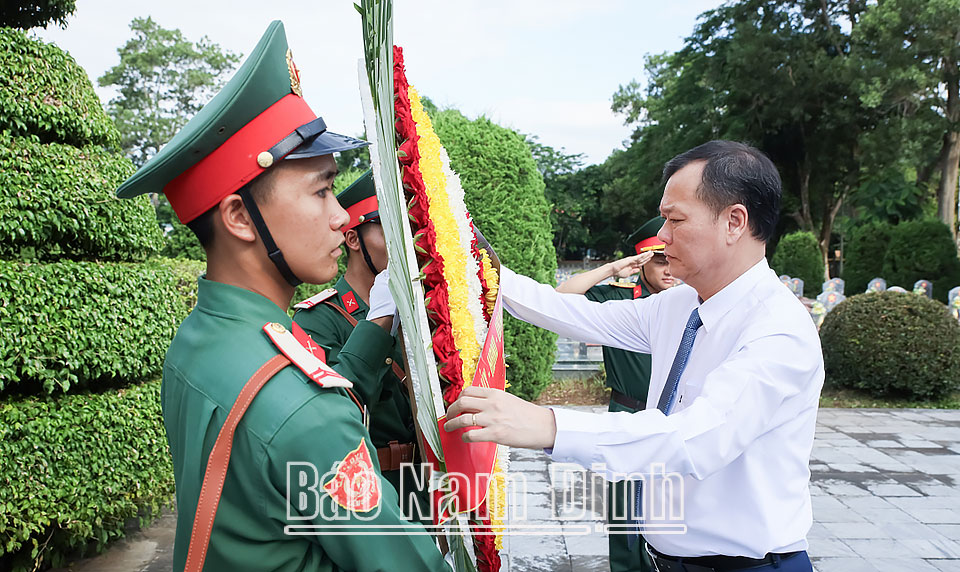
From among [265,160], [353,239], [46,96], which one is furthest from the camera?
[46,96]

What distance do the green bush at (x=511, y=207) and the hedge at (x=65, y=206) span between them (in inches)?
151

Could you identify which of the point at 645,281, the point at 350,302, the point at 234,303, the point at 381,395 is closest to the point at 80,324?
the point at 350,302

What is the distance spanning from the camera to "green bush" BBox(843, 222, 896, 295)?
18.9 m

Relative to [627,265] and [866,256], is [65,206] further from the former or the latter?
[866,256]

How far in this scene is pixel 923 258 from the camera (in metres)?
17.2

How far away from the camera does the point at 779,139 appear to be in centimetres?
2639

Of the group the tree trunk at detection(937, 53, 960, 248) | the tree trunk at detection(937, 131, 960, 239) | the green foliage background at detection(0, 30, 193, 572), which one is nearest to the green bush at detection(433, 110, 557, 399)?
the green foliage background at detection(0, 30, 193, 572)

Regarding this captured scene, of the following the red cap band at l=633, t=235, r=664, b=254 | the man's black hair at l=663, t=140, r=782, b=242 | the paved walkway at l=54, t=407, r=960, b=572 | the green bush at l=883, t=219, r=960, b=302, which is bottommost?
the paved walkway at l=54, t=407, r=960, b=572

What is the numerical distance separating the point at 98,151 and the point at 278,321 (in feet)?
10.1

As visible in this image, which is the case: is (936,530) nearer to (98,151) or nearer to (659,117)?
(98,151)

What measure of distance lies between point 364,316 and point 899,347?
8557 mm

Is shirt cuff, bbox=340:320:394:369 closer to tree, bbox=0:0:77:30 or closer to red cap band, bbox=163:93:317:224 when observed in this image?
red cap band, bbox=163:93:317:224

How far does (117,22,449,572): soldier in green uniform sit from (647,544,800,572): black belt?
1.02 m

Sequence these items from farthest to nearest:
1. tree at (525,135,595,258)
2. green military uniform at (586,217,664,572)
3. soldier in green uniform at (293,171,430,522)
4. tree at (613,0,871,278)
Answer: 1. tree at (525,135,595,258)
2. tree at (613,0,871,278)
3. green military uniform at (586,217,664,572)
4. soldier in green uniform at (293,171,430,522)
